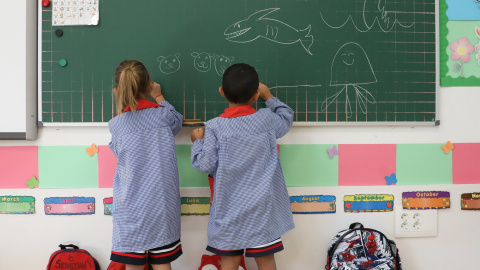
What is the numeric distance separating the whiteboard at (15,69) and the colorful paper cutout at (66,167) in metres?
0.15

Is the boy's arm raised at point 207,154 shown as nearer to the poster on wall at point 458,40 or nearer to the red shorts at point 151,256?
the red shorts at point 151,256

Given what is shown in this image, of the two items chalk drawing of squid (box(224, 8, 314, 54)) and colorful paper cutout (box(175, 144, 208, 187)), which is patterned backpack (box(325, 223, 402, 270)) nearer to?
colorful paper cutout (box(175, 144, 208, 187))

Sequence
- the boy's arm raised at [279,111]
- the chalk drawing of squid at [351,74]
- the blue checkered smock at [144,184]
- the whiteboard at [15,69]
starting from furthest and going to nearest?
the chalk drawing of squid at [351,74], the whiteboard at [15,69], the boy's arm raised at [279,111], the blue checkered smock at [144,184]

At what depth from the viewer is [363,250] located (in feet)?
6.62

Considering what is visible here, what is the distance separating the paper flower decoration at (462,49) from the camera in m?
2.14

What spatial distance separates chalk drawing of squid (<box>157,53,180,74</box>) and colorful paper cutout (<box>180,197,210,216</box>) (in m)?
0.68

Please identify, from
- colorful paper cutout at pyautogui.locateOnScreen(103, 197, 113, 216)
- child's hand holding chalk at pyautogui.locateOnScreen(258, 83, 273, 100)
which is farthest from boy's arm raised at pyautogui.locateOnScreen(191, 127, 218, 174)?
colorful paper cutout at pyautogui.locateOnScreen(103, 197, 113, 216)

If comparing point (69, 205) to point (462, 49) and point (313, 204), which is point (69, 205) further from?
point (462, 49)

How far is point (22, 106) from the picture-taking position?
78.4 inches

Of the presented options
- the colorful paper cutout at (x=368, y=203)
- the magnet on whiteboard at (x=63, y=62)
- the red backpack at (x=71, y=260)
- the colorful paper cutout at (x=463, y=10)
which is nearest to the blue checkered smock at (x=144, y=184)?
the red backpack at (x=71, y=260)

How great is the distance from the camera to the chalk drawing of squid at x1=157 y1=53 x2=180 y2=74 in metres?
2.04

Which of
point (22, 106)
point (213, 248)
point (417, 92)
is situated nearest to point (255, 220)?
point (213, 248)

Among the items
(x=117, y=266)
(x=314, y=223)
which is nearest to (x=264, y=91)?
(x=314, y=223)

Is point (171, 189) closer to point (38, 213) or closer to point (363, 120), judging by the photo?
point (38, 213)
